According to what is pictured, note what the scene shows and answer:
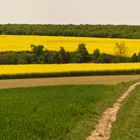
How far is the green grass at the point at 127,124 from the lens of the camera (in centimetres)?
1666

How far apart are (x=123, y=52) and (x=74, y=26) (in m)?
39.9

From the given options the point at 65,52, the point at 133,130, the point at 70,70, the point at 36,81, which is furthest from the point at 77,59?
the point at 133,130

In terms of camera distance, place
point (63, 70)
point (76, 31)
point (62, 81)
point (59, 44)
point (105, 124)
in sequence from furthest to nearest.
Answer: point (76, 31), point (59, 44), point (63, 70), point (62, 81), point (105, 124)

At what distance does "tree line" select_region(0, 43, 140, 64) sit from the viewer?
61.2m

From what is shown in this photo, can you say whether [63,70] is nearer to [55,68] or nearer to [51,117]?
[55,68]

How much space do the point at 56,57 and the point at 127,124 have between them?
46142 millimetres

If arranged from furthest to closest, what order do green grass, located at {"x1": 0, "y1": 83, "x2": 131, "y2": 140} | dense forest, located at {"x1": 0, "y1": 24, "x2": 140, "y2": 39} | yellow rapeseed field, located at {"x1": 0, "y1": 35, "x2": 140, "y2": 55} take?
dense forest, located at {"x1": 0, "y1": 24, "x2": 140, "y2": 39} → yellow rapeseed field, located at {"x1": 0, "y1": 35, "x2": 140, "y2": 55} → green grass, located at {"x1": 0, "y1": 83, "x2": 131, "y2": 140}

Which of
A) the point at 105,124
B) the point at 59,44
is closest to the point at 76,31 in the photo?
the point at 59,44

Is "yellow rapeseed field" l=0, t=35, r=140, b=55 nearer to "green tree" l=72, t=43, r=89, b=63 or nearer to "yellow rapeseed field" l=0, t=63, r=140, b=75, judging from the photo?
"green tree" l=72, t=43, r=89, b=63

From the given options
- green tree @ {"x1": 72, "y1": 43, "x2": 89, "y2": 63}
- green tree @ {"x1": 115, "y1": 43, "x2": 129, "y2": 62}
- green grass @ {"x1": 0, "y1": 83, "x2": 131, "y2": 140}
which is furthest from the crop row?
green grass @ {"x1": 0, "y1": 83, "x2": 131, "y2": 140}

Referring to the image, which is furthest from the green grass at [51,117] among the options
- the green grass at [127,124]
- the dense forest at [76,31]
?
the dense forest at [76,31]

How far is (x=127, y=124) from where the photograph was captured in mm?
18781

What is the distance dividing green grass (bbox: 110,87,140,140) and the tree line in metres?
37.1

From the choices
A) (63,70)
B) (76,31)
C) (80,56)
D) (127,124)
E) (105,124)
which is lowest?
(63,70)
